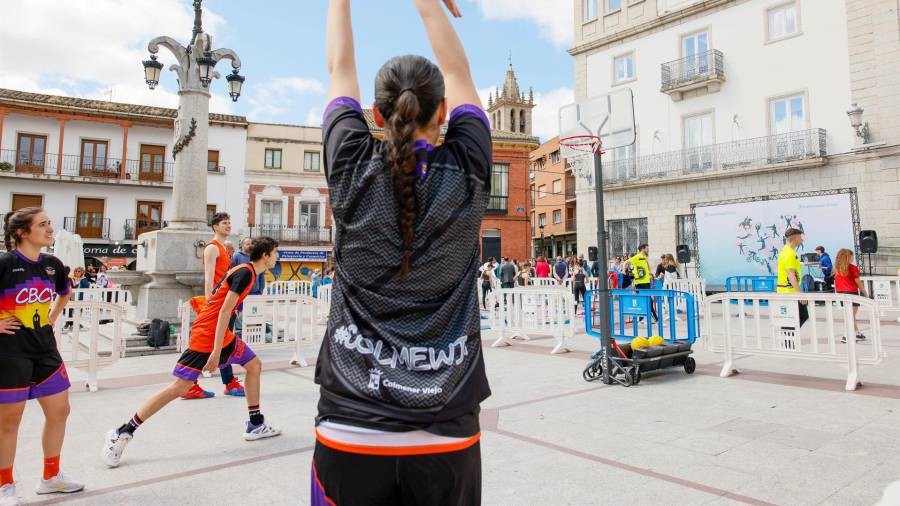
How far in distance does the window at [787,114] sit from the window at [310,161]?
25672 millimetres

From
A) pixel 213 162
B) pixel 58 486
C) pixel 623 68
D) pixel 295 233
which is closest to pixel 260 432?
pixel 58 486

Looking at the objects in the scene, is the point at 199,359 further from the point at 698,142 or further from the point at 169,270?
the point at 698,142

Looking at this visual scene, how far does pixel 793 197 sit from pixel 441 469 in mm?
22500

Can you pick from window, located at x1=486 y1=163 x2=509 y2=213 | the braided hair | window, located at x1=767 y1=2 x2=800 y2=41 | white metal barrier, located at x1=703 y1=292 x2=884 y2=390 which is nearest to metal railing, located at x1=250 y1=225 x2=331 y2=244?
window, located at x1=486 y1=163 x2=509 y2=213

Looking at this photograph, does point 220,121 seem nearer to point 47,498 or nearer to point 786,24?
point 786,24

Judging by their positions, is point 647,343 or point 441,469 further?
point 647,343

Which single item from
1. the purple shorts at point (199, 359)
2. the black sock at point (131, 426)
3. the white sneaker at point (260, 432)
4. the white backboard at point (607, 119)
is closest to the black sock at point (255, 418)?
the white sneaker at point (260, 432)

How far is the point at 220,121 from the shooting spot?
3247cm

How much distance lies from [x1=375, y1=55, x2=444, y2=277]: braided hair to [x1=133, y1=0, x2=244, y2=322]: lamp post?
10.2m

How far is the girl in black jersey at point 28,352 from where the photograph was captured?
323cm

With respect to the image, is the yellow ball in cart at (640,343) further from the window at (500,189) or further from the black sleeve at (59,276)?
the window at (500,189)

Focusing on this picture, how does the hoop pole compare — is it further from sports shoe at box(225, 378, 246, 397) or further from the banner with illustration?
the banner with illustration

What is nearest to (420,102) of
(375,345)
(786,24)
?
(375,345)

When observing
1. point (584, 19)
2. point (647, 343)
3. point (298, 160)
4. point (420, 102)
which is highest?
point (584, 19)
